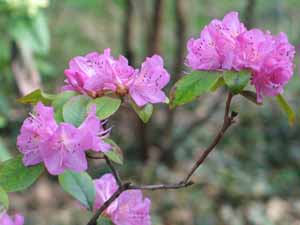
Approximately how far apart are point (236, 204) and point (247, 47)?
9.38 ft

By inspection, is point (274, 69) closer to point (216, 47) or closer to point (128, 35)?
point (216, 47)

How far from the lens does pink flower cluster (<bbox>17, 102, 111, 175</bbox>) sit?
96cm

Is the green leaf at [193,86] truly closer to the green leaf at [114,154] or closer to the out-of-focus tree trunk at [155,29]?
the green leaf at [114,154]

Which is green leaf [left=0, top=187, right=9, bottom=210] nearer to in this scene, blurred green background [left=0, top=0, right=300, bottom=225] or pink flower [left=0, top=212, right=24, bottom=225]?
pink flower [left=0, top=212, right=24, bottom=225]

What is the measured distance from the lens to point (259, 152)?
4340 millimetres

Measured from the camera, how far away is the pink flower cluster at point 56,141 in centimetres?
96

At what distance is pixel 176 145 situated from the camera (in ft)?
12.7

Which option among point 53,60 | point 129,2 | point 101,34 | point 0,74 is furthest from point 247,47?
point 101,34

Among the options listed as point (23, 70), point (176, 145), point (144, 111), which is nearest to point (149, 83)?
point (144, 111)

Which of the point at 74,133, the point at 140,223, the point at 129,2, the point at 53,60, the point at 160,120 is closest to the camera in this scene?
the point at 74,133

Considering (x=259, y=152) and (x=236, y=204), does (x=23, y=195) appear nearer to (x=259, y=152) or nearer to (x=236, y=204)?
(x=236, y=204)

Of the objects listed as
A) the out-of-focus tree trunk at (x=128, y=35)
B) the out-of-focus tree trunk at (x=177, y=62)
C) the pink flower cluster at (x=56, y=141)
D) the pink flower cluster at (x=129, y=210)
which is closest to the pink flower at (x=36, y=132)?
the pink flower cluster at (x=56, y=141)

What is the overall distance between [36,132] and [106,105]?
0.40 feet

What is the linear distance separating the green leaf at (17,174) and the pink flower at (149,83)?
200mm
